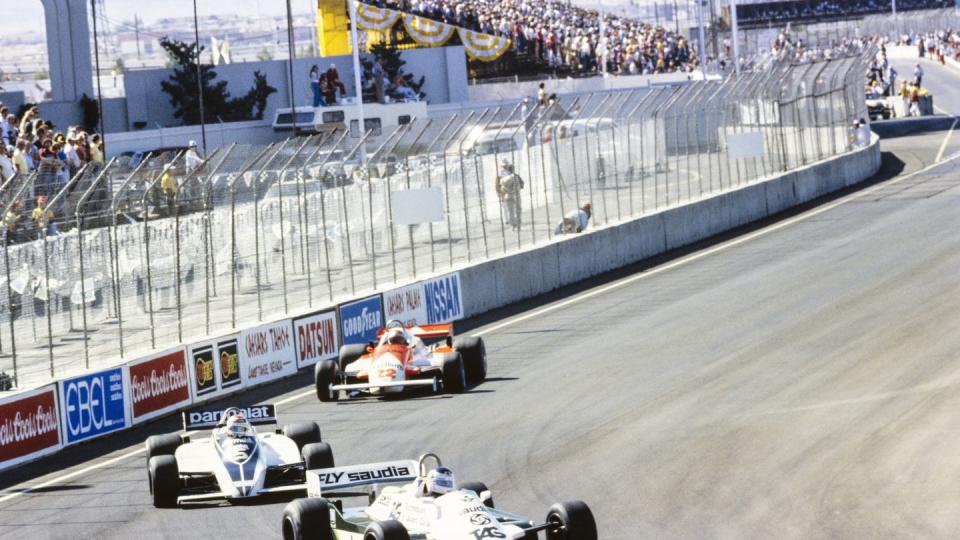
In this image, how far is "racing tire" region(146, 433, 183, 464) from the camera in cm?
1489

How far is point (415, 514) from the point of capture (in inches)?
437

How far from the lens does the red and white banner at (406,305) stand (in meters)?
24.4

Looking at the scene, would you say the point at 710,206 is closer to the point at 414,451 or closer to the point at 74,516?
the point at 414,451

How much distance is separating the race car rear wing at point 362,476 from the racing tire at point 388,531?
3.96 feet

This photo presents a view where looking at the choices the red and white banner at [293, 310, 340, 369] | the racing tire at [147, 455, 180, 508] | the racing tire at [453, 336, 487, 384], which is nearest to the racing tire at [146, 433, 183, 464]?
the racing tire at [147, 455, 180, 508]

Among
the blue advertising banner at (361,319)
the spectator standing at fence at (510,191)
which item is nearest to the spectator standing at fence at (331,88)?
the spectator standing at fence at (510,191)

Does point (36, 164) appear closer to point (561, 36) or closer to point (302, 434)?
point (302, 434)

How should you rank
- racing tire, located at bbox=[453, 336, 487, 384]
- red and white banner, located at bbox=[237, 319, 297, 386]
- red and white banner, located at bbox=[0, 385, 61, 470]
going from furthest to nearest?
1. red and white banner, located at bbox=[237, 319, 297, 386]
2. racing tire, located at bbox=[453, 336, 487, 384]
3. red and white banner, located at bbox=[0, 385, 61, 470]

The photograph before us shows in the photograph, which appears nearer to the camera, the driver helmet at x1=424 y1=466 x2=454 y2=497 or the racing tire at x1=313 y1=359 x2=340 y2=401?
the driver helmet at x1=424 y1=466 x2=454 y2=497

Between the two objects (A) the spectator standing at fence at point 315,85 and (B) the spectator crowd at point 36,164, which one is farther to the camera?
(A) the spectator standing at fence at point 315,85

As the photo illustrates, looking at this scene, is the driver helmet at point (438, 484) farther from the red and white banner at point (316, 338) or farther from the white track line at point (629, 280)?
the red and white banner at point (316, 338)

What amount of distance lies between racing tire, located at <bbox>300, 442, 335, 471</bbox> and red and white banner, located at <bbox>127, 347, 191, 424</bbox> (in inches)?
211

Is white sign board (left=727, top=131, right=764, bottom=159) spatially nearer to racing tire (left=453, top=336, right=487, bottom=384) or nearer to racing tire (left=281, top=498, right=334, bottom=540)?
racing tire (left=453, top=336, right=487, bottom=384)

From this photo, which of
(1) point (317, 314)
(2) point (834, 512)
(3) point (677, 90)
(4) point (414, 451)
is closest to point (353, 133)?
(3) point (677, 90)
